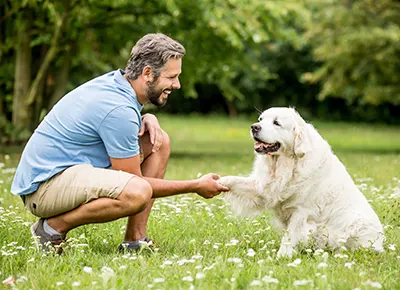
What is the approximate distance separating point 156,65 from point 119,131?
0.57 meters

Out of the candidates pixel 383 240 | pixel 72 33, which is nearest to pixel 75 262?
pixel 383 240

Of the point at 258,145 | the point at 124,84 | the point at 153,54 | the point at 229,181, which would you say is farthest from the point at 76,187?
the point at 258,145

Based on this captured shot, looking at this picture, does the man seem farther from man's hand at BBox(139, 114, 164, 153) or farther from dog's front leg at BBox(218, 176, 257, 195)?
dog's front leg at BBox(218, 176, 257, 195)

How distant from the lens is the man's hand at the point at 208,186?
5.12 metres

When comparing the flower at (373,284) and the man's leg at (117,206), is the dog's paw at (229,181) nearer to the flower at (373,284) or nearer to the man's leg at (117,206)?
the man's leg at (117,206)

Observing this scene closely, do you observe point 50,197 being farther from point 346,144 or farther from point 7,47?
point 346,144

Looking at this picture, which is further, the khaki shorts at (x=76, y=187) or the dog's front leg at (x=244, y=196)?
the dog's front leg at (x=244, y=196)

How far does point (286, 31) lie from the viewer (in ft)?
49.9

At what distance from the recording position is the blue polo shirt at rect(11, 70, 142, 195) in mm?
4773

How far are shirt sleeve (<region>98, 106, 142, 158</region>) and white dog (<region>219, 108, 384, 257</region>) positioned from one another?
99 cm

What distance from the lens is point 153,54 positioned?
491cm

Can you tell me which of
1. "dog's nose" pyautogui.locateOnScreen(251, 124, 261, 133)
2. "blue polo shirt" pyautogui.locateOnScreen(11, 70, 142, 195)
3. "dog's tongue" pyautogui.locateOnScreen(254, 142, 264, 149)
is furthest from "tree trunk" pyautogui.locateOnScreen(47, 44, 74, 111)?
"dog's nose" pyautogui.locateOnScreen(251, 124, 261, 133)

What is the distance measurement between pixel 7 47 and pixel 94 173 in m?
11.0

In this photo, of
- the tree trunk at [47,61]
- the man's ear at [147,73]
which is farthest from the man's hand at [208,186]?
the tree trunk at [47,61]
